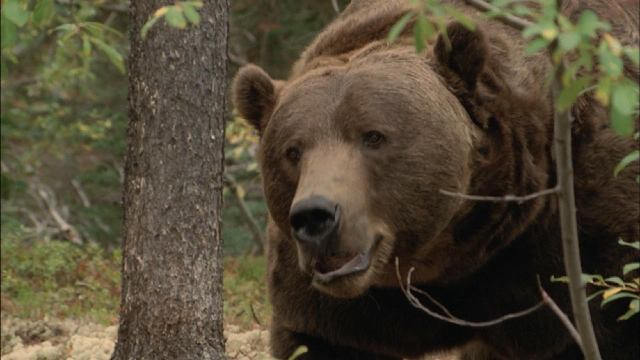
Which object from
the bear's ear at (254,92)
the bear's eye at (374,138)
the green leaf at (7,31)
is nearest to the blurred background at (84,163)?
the green leaf at (7,31)

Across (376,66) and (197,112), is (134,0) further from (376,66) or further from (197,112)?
(376,66)

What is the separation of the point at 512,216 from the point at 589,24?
212 centimetres

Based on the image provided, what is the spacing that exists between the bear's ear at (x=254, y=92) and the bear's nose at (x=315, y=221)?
1.08m

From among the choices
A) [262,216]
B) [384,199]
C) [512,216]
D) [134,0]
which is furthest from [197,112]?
[262,216]

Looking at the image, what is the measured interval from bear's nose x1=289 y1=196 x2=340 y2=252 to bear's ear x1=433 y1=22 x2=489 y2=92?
93 cm

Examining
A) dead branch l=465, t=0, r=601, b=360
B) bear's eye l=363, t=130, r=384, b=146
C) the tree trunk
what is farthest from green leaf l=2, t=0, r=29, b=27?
the tree trunk

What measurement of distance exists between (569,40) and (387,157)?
1.88m

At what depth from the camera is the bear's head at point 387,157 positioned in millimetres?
3541

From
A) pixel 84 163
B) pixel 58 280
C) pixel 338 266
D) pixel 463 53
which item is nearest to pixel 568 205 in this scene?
pixel 338 266

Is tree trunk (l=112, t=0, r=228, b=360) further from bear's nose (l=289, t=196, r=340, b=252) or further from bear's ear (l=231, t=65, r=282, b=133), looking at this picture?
bear's nose (l=289, t=196, r=340, b=252)

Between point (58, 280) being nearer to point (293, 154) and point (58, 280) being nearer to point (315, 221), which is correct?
point (293, 154)

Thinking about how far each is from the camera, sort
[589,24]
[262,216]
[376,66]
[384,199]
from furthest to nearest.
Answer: [262,216]
[376,66]
[384,199]
[589,24]

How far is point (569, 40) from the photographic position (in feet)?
6.11

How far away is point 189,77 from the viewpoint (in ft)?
14.7
